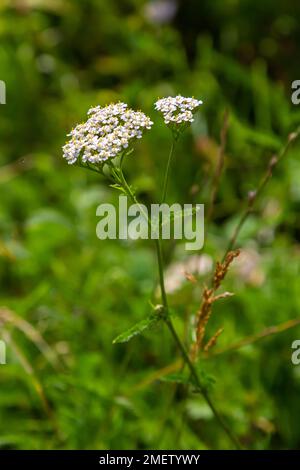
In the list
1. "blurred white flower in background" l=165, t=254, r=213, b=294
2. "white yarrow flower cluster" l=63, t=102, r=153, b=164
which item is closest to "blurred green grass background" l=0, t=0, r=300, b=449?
"blurred white flower in background" l=165, t=254, r=213, b=294

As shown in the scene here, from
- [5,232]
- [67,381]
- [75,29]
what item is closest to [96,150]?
[67,381]

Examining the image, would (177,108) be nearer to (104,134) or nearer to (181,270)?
(104,134)

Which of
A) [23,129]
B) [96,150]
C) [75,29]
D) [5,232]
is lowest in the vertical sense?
[96,150]

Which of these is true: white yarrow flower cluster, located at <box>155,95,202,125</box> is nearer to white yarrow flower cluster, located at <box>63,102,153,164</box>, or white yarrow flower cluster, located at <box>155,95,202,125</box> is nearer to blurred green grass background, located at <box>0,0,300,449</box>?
white yarrow flower cluster, located at <box>63,102,153,164</box>

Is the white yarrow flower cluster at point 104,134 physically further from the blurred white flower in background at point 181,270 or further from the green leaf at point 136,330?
the blurred white flower in background at point 181,270

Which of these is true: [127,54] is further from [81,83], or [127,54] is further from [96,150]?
[96,150]

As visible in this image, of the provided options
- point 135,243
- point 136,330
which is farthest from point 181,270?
point 136,330
